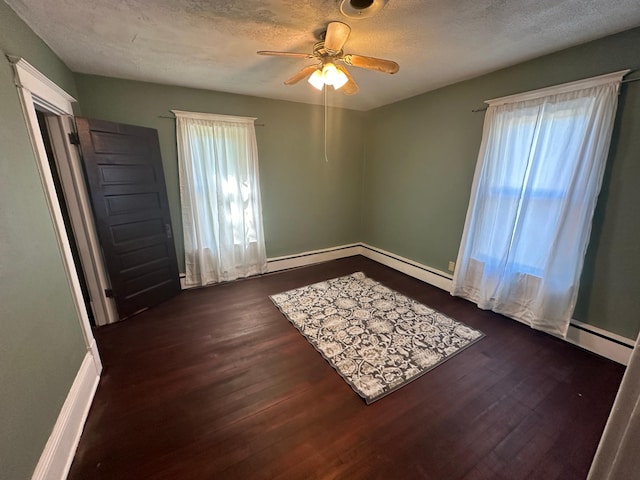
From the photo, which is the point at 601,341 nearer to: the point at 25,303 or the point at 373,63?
the point at 373,63

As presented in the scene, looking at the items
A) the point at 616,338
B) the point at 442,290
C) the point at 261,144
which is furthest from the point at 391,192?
the point at 616,338

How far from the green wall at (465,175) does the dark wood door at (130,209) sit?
312cm

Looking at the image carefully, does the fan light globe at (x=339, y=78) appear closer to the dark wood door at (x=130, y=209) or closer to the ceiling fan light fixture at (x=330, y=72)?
the ceiling fan light fixture at (x=330, y=72)

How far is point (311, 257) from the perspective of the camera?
425cm

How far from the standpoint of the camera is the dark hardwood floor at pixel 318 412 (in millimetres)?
1322

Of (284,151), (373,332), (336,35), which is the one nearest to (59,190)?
(284,151)

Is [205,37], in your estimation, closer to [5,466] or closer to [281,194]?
[281,194]

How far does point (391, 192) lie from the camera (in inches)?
156

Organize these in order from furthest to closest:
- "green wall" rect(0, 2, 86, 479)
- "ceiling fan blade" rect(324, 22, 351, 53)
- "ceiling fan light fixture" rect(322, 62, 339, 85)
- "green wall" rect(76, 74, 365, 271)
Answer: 1. "green wall" rect(76, 74, 365, 271)
2. "ceiling fan light fixture" rect(322, 62, 339, 85)
3. "ceiling fan blade" rect(324, 22, 351, 53)
4. "green wall" rect(0, 2, 86, 479)

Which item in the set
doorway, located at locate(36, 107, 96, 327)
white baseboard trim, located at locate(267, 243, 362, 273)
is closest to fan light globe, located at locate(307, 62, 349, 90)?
doorway, located at locate(36, 107, 96, 327)

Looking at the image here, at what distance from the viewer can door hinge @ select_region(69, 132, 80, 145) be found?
219 centimetres

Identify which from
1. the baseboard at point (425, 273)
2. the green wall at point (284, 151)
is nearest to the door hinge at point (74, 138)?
the green wall at point (284, 151)

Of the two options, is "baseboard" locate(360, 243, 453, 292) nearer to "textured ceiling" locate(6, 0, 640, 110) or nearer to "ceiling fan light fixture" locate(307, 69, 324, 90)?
"textured ceiling" locate(6, 0, 640, 110)

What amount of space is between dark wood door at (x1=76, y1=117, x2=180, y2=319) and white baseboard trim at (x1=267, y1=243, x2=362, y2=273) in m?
1.43
